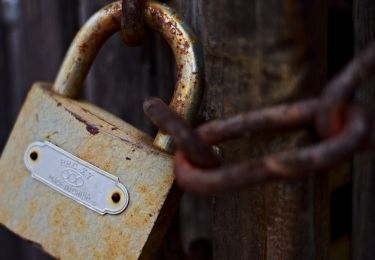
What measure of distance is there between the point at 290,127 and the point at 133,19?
0.33 meters

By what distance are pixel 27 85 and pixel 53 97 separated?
50 cm

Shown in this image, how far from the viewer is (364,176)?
30.2 inches

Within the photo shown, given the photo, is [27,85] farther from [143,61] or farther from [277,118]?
[277,118]

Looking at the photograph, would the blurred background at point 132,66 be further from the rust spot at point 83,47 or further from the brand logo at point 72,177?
the brand logo at point 72,177

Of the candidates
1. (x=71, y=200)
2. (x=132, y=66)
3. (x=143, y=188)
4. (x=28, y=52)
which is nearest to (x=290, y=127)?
(x=143, y=188)

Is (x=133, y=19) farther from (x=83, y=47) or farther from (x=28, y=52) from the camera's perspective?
(x=28, y=52)

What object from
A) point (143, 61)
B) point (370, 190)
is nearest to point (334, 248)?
point (370, 190)

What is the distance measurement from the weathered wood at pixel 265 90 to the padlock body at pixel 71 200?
93 mm

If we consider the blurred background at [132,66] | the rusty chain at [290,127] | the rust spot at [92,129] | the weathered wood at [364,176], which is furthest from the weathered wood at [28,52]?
the rusty chain at [290,127]

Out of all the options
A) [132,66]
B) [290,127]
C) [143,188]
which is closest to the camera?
[290,127]

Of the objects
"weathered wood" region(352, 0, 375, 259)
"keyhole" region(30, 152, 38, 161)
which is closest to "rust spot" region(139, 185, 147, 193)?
"keyhole" region(30, 152, 38, 161)

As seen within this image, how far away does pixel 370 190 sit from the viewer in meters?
0.76

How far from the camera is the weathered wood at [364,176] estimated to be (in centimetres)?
70

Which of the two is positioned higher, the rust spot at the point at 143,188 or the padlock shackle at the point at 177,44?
the padlock shackle at the point at 177,44
